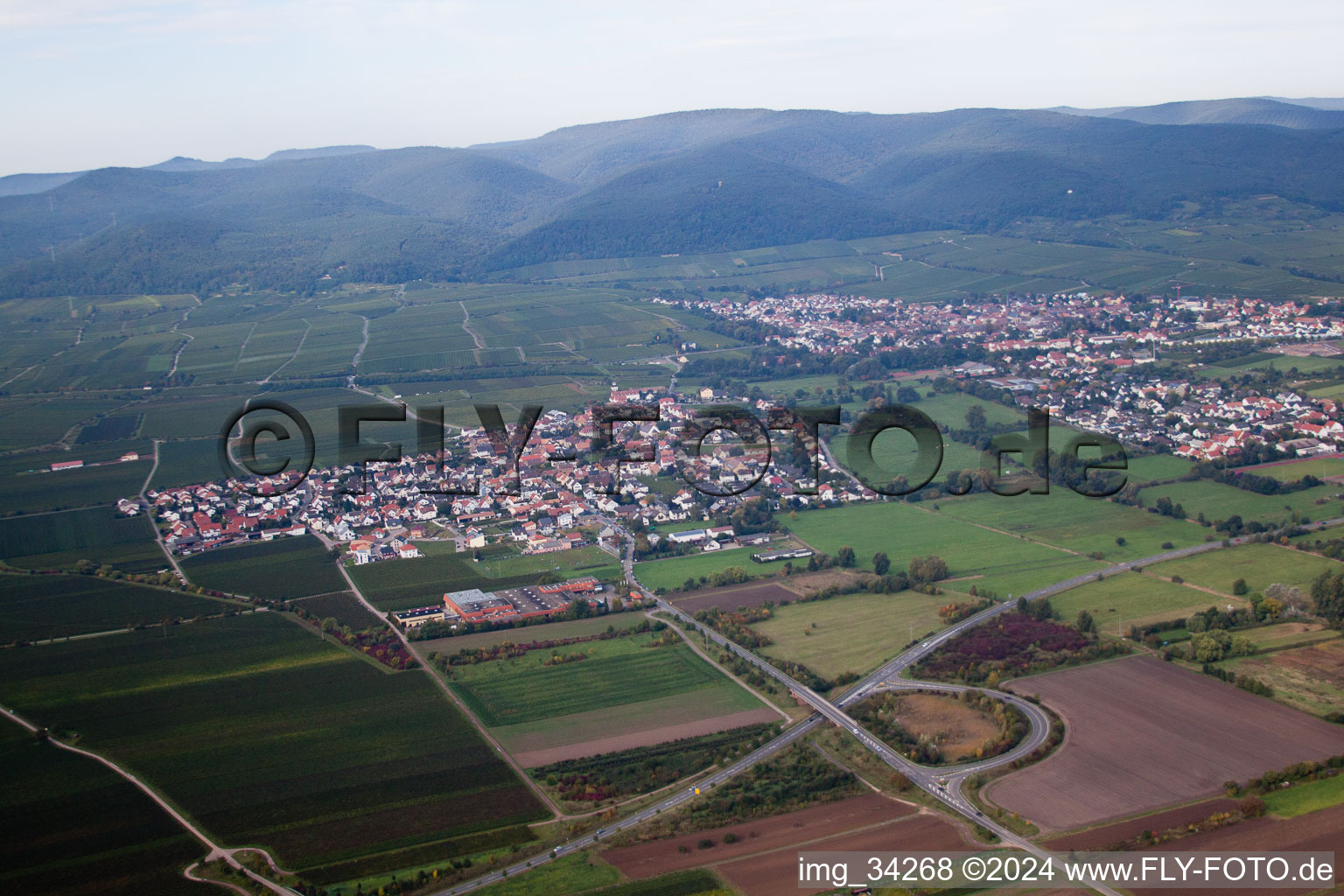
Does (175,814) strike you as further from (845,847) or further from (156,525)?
(156,525)

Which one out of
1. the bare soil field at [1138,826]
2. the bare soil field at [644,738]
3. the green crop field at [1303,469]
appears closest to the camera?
the bare soil field at [1138,826]

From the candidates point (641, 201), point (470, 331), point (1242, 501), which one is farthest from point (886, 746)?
point (641, 201)

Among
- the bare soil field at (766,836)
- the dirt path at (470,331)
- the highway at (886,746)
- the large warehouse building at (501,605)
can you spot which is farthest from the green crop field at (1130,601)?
the dirt path at (470,331)

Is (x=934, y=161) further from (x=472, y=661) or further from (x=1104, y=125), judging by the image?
(x=472, y=661)

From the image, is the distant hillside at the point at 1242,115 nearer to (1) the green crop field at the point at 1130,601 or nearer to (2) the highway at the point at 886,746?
(1) the green crop field at the point at 1130,601

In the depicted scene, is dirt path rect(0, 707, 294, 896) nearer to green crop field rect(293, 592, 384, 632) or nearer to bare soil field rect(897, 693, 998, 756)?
green crop field rect(293, 592, 384, 632)

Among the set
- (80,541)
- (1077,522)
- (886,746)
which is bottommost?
(886,746)
